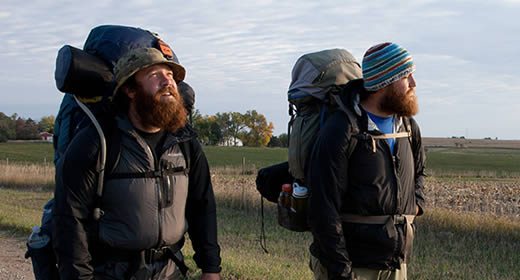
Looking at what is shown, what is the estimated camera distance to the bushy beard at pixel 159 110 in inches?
111

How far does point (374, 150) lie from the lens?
2961mm

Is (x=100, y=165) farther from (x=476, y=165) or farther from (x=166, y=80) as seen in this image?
(x=476, y=165)

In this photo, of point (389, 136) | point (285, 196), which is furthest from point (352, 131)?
point (285, 196)

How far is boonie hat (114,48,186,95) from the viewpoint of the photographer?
277cm

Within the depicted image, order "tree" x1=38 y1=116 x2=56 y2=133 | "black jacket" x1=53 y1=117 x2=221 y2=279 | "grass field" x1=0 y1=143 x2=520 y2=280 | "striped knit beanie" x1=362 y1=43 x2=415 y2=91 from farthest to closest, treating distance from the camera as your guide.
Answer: "tree" x1=38 y1=116 x2=56 y2=133, "grass field" x1=0 y1=143 x2=520 y2=280, "striped knit beanie" x1=362 y1=43 x2=415 y2=91, "black jacket" x1=53 y1=117 x2=221 y2=279

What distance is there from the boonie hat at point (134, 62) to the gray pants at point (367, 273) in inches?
63.3

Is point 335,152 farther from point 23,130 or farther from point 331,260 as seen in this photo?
point 23,130

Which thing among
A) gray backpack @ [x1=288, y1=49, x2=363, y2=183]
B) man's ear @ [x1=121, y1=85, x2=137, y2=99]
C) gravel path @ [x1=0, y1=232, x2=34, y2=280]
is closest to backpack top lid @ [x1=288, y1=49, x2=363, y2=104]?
gray backpack @ [x1=288, y1=49, x2=363, y2=183]

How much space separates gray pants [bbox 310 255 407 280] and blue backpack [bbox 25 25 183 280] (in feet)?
5.24

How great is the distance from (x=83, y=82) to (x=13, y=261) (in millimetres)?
5274

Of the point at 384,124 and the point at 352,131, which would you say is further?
the point at 384,124

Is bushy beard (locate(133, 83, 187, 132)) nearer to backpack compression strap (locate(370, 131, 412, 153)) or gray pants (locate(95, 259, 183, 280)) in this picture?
gray pants (locate(95, 259, 183, 280))

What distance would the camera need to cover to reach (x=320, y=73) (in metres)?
3.27

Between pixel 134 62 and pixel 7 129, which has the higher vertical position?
pixel 7 129
